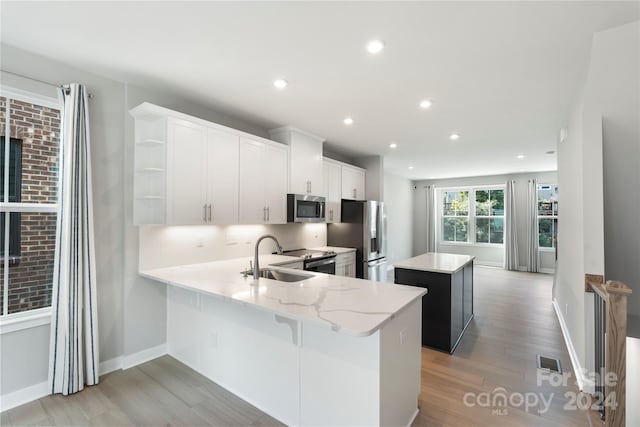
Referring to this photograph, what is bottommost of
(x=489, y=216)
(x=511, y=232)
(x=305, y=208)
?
(x=511, y=232)

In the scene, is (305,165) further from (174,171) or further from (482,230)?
(482,230)

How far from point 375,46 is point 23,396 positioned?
12.2 feet

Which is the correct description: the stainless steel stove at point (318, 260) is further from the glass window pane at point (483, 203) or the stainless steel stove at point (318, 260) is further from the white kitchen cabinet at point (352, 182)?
the glass window pane at point (483, 203)

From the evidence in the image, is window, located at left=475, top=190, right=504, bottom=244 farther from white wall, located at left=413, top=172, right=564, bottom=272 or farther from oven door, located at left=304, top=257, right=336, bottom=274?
oven door, located at left=304, top=257, right=336, bottom=274

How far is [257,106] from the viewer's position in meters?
3.31

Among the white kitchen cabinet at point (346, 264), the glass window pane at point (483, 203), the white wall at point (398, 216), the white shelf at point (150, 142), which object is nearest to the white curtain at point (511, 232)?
the glass window pane at point (483, 203)

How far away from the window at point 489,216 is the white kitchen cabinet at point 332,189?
568cm

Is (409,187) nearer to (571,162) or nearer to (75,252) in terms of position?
(571,162)

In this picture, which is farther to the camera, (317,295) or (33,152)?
(33,152)

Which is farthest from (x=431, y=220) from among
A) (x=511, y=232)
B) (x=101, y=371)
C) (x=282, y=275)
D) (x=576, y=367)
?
(x=101, y=371)

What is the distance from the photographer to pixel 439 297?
3.16m

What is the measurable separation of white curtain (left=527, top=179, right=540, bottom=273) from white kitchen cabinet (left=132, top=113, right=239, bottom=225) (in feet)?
26.8

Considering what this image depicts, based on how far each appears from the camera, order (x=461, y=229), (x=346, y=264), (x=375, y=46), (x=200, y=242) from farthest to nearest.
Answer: (x=461, y=229), (x=346, y=264), (x=200, y=242), (x=375, y=46)

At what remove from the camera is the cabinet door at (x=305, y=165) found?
161 inches
